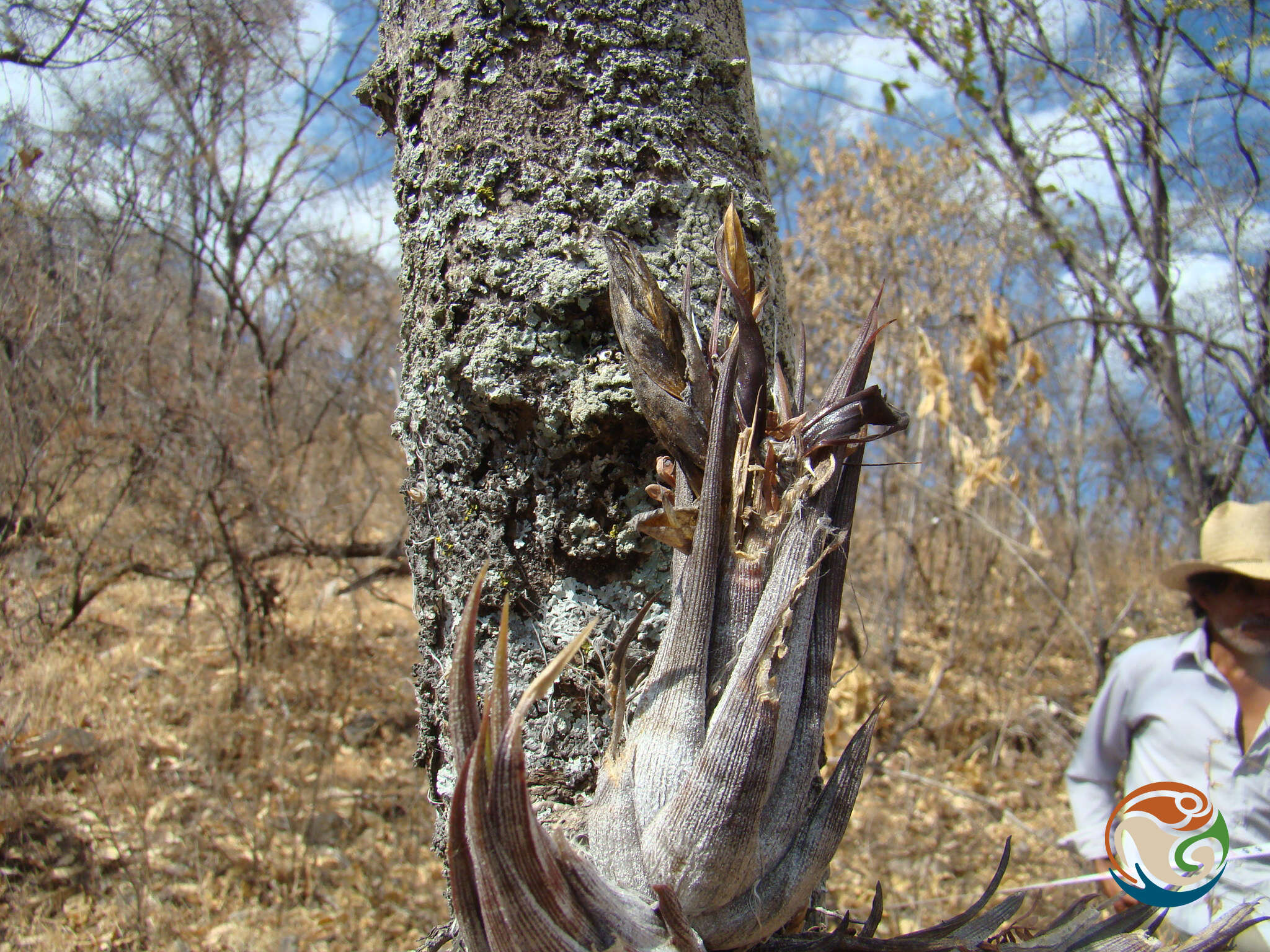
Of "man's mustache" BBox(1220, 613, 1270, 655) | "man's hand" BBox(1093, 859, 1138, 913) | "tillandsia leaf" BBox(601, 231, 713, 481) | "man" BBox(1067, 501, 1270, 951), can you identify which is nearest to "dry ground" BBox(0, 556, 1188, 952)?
"man's hand" BBox(1093, 859, 1138, 913)

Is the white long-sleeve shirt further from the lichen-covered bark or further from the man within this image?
the lichen-covered bark

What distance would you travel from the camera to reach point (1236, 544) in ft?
8.94

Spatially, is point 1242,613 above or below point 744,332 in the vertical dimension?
below

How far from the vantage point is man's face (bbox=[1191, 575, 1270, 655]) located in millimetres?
2623

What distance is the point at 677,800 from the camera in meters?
0.74

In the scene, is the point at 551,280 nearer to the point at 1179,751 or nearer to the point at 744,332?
the point at 744,332

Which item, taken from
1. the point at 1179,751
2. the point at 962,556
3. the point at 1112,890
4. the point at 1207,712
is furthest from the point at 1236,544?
the point at 962,556

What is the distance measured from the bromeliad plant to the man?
1985 mm

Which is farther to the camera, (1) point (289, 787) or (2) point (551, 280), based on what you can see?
(1) point (289, 787)

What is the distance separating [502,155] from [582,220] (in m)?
0.14

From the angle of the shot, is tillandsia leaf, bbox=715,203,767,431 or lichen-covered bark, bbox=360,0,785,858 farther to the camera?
lichen-covered bark, bbox=360,0,785,858

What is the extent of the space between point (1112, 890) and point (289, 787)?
4.08m

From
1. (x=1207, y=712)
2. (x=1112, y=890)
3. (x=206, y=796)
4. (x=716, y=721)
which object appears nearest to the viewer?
(x=716, y=721)

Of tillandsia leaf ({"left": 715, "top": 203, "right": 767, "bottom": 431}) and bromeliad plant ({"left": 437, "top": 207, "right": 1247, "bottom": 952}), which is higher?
tillandsia leaf ({"left": 715, "top": 203, "right": 767, "bottom": 431})
